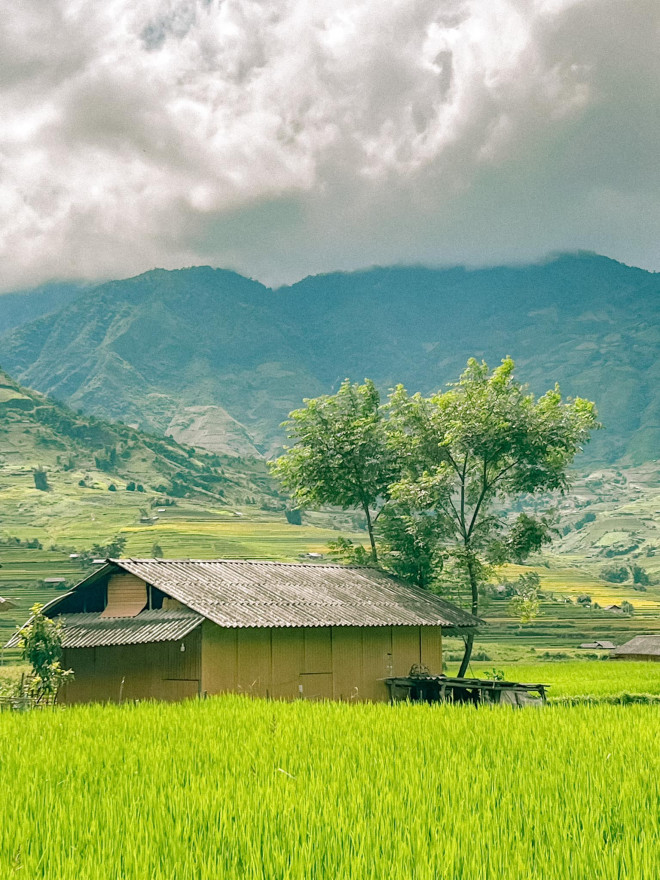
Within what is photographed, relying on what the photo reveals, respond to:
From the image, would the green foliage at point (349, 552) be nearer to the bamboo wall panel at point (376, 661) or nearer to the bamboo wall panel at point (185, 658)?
the bamboo wall panel at point (376, 661)

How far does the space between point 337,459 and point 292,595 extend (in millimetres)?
12257

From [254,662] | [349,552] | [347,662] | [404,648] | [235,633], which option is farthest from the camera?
[349,552]

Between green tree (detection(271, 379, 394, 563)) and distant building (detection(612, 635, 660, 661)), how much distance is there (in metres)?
41.4

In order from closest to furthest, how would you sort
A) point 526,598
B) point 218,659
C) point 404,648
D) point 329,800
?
point 329,800, point 218,659, point 404,648, point 526,598

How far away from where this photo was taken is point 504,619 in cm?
11944

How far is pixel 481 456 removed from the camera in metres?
42.2

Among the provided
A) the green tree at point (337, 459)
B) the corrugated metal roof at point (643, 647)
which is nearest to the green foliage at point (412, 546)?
the green tree at point (337, 459)

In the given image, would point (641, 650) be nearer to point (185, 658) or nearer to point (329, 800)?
point (185, 658)

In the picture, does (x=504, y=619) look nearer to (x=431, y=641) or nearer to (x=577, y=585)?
(x=577, y=585)

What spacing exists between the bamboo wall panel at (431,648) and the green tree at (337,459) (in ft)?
27.2

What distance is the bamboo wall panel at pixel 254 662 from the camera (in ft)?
97.2

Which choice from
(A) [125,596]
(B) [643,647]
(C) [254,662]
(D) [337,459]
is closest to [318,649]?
(C) [254,662]

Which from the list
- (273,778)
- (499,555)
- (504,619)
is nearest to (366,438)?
(499,555)

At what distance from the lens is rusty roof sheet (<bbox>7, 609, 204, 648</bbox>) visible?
28.5 meters
